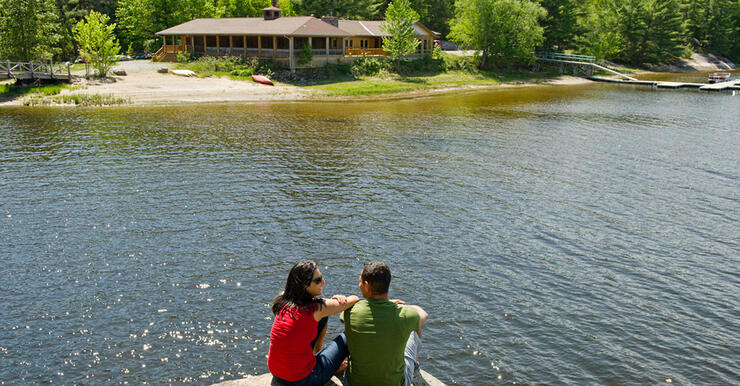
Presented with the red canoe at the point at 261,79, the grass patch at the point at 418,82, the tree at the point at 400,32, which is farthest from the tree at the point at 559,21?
the red canoe at the point at 261,79

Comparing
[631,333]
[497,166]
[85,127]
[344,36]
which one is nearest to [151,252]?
[631,333]

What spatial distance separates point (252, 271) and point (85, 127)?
90.9 ft

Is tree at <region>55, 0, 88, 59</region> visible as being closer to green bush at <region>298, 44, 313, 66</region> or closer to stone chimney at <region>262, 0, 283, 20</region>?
stone chimney at <region>262, 0, 283, 20</region>

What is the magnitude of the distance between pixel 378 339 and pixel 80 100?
4849cm

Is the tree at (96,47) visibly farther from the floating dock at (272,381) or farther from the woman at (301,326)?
the woman at (301,326)

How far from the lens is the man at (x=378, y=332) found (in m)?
7.58

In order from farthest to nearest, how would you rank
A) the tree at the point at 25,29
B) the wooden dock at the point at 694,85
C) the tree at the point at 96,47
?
1. the wooden dock at the point at 694,85
2. the tree at the point at 96,47
3. the tree at the point at 25,29

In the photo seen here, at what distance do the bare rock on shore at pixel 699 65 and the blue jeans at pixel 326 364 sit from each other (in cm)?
11015

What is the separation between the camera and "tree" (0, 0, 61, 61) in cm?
5047

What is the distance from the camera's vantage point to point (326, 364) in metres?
8.25

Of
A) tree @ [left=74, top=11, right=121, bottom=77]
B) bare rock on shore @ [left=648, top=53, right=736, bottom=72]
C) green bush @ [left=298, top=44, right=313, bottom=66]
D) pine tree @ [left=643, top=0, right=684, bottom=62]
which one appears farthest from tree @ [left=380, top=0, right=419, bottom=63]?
bare rock on shore @ [left=648, top=53, right=736, bottom=72]

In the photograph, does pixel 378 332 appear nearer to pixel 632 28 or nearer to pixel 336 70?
pixel 336 70

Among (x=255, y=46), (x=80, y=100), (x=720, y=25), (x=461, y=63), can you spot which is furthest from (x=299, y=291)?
(x=720, y=25)

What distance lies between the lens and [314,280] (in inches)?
316
